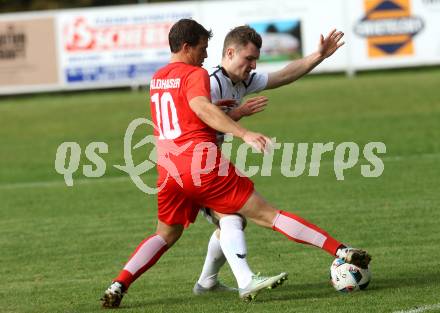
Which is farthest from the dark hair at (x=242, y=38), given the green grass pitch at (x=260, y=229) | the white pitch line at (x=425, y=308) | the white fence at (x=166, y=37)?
the white fence at (x=166, y=37)

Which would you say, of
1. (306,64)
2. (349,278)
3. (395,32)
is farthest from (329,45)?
(395,32)

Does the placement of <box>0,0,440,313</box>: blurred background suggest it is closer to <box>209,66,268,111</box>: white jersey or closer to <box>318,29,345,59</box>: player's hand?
<box>209,66,268,111</box>: white jersey

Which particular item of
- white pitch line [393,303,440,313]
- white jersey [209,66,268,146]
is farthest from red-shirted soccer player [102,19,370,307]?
white pitch line [393,303,440,313]

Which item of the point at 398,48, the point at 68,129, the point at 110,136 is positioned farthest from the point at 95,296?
the point at 398,48

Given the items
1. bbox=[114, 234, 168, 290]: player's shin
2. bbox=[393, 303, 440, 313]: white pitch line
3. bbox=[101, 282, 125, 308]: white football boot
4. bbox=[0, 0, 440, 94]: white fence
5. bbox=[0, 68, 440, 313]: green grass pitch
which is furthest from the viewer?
bbox=[0, 0, 440, 94]: white fence

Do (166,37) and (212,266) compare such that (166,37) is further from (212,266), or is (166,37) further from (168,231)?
(168,231)

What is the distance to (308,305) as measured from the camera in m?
6.59

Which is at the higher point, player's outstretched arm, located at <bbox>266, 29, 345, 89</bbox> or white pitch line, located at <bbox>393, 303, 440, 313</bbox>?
player's outstretched arm, located at <bbox>266, 29, 345, 89</bbox>

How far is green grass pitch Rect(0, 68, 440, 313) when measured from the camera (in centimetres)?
708

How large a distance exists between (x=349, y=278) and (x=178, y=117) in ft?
5.05

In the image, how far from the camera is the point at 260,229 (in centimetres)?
991

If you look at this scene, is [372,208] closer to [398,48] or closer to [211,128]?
[211,128]

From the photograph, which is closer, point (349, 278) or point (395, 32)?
point (349, 278)

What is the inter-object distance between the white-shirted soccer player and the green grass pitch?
9.7 inches
